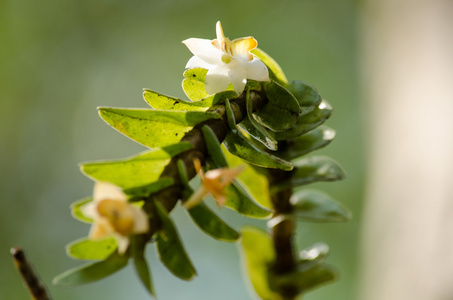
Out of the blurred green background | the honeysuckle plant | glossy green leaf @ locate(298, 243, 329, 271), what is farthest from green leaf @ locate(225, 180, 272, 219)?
the blurred green background

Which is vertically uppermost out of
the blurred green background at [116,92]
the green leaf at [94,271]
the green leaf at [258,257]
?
the blurred green background at [116,92]

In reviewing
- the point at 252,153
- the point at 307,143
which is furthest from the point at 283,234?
the point at 252,153

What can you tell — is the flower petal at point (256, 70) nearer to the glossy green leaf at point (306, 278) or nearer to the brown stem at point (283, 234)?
the brown stem at point (283, 234)

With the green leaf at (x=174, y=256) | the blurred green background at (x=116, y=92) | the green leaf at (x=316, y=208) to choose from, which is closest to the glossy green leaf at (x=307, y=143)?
the green leaf at (x=316, y=208)

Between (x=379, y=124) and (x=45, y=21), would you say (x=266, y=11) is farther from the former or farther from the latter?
(x=379, y=124)

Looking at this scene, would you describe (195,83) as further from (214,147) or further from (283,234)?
(283,234)

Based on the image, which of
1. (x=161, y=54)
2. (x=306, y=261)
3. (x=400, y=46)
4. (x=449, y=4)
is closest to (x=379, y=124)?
(x=400, y=46)
